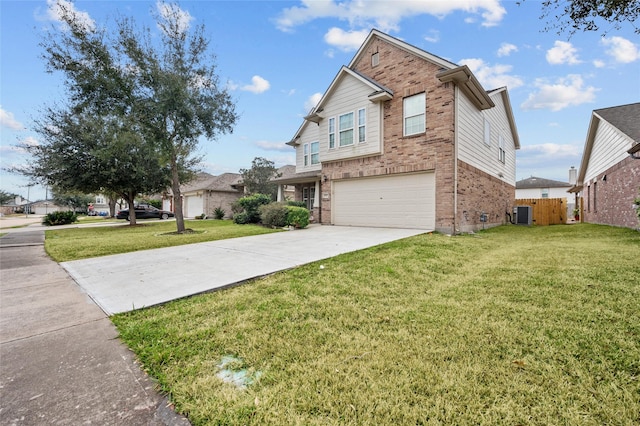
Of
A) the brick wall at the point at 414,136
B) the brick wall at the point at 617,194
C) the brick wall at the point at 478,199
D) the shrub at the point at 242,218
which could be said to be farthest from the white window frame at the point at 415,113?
the shrub at the point at 242,218

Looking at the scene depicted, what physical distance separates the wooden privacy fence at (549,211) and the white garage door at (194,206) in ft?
88.2

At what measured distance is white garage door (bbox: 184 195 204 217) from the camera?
91.8 feet

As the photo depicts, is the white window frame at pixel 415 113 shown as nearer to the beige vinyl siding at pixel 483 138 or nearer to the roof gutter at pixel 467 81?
the roof gutter at pixel 467 81

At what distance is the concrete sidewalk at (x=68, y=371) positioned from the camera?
5.79 ft

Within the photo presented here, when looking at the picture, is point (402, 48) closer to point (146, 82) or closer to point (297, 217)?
point (297, 217)

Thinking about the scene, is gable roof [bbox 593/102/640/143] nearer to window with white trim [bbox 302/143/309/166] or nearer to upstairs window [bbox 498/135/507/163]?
upstairs window [bbox 498/135/507/163]

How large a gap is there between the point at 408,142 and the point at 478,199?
413 centimetres

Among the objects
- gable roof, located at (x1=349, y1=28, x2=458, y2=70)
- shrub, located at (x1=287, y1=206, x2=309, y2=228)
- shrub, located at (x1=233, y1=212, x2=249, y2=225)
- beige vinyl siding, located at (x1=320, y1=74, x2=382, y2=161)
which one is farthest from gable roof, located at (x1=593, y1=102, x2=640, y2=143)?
shrub, located at (x1=233, y1=212, x2=249, y2=225)

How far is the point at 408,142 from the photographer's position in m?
11.1

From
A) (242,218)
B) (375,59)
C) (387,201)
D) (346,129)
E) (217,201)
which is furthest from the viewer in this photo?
(217,201)

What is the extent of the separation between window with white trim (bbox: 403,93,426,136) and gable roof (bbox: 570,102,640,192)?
6853 millimetres

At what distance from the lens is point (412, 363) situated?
2164 mm

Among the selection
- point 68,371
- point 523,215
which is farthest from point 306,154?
point 68,371

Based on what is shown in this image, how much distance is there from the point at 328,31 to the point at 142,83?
27.1 ft
